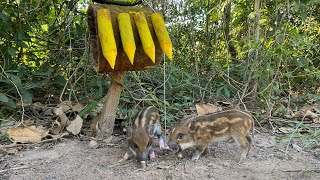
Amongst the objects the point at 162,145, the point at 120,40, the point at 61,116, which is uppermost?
the point at 120,40

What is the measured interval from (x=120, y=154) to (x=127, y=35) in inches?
50.6

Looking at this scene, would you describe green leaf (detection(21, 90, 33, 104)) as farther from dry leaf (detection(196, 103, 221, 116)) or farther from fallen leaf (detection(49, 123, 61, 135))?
dry leaf (detection(196, 103, 221, 116))

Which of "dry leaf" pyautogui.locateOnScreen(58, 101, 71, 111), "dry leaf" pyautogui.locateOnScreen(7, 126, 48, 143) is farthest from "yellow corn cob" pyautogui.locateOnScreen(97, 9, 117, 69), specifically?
"dry leaf" pyautogui.locateOnScreen(58, 101, 71, 111)

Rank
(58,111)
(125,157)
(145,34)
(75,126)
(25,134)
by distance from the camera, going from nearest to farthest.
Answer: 1. (145,34)
2. (125,157)
3. (25,134)
4. (75,126)
5. (58,111)

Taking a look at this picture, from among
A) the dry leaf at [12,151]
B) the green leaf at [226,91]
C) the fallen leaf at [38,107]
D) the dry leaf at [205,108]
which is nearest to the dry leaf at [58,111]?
the fallen leaf at [38,107]

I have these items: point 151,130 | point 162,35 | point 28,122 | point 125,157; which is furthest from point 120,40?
point 28,122

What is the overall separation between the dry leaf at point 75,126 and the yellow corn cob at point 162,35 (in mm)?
1566

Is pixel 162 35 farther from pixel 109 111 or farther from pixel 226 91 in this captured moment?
pixel 226 91

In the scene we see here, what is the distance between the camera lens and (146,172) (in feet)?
13.3

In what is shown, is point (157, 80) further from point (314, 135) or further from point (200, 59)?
point (314, 135)

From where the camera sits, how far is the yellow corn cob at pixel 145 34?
415 cm

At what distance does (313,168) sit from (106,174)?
1997 millimetres

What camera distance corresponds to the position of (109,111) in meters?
4.95

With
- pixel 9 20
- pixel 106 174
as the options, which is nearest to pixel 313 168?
pixel 106 174
